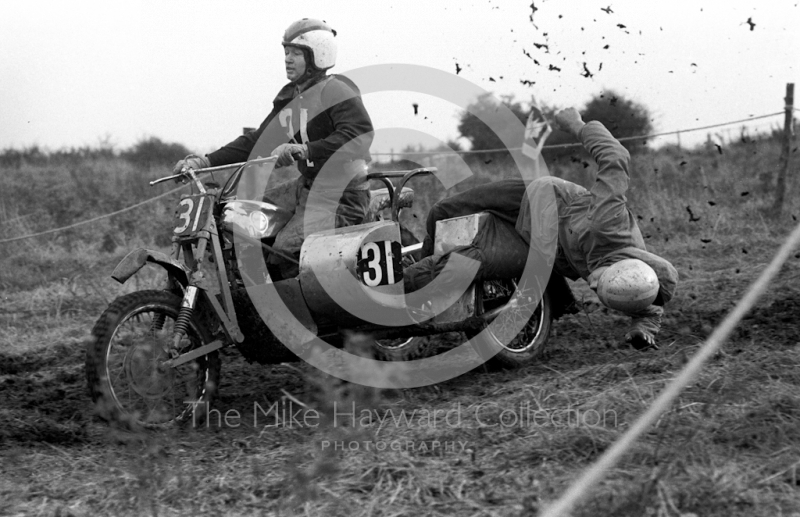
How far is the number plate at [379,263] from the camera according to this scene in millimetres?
4934

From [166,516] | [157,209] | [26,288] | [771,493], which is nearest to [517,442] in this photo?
[771,493]

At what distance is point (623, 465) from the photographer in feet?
10.4

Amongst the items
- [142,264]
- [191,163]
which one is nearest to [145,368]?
[142,264]

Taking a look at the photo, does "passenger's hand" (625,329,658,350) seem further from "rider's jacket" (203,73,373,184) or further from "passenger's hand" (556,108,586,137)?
"rider's jacket" (203,73,373,184)

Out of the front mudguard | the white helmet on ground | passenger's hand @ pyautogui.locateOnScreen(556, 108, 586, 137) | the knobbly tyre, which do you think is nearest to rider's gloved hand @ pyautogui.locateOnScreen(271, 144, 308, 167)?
the knobbly tyre

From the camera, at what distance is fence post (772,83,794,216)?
448 inches

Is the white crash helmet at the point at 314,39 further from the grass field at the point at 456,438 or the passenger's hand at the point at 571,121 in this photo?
the grass field at the point at 456,438

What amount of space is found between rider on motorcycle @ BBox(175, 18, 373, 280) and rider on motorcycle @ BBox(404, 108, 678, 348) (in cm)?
60

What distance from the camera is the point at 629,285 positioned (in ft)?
15.4

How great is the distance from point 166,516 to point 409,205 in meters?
3.16

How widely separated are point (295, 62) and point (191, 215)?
4.58 ft

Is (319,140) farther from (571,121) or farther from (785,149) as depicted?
(785,149)

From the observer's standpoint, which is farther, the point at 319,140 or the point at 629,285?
the point at 319,140

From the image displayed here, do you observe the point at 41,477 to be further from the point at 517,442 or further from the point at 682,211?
the point at 682,211
